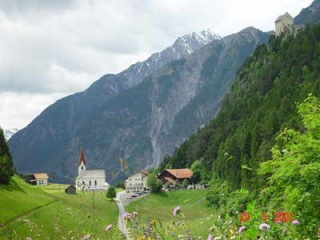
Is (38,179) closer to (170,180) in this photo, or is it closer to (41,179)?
(41,179)

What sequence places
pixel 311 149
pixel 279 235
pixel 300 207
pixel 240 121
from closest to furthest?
pixel 279 235 < pixel 300 207 < pixel 311 149 < pixel 240 121

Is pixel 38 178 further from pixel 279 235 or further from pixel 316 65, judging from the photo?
pixel 279 235

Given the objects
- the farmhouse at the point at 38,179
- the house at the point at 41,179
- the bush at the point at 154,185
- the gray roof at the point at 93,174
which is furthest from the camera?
the gray roof at the point at 93,174

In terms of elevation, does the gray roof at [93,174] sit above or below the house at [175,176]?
above

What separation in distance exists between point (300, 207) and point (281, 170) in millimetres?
1584

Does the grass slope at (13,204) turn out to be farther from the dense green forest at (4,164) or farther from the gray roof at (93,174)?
the gray roof at (93,174)

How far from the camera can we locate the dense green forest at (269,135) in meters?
10.9

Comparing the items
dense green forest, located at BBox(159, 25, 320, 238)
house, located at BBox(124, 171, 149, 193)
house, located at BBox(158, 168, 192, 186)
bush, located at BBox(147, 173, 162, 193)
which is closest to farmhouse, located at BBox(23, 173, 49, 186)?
house, located at BBox(124, 171, 149, 193)

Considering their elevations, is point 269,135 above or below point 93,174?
above

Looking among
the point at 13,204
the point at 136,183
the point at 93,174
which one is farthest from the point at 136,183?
the point at 13,204

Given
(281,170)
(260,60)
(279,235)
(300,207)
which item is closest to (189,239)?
(279,235)

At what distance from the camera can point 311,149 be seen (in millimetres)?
11914

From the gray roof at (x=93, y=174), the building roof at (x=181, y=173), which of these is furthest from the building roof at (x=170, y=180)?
the gray roof at (x=93, y=174)

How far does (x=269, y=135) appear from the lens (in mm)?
103688
